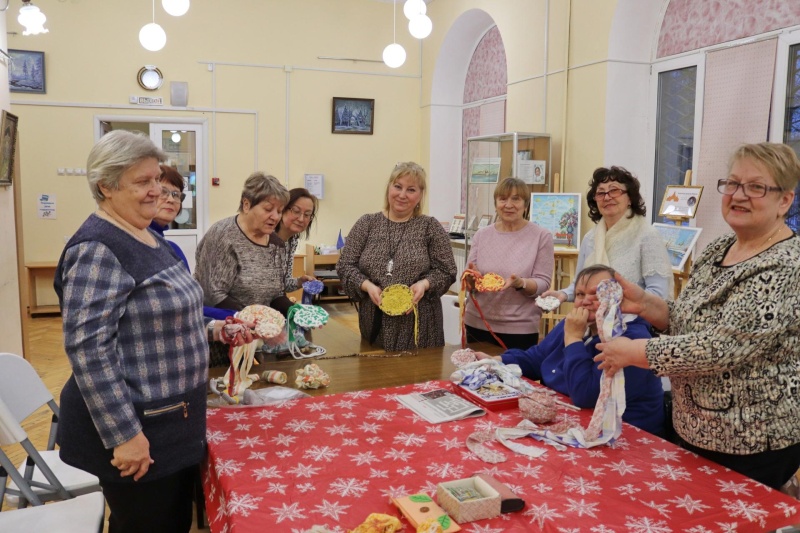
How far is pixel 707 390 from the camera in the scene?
1.75m

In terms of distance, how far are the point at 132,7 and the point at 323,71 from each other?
231cm

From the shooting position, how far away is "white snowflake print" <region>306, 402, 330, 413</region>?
7.09 ft

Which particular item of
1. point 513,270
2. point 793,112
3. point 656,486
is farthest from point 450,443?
point 793,112

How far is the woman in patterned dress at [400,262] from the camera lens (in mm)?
3119

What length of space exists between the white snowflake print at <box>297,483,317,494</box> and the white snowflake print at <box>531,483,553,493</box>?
21.7 inches

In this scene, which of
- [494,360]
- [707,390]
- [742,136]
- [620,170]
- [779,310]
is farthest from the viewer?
[742,136]

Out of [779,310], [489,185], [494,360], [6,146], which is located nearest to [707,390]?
[779,310]

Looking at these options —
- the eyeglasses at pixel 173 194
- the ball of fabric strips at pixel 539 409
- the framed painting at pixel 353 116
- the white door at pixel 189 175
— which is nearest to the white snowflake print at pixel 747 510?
the ball of fabric strips at pixel 539 409

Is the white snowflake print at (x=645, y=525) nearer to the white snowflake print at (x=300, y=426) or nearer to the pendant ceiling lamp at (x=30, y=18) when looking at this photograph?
the white snowflake print at (x=300, y=426)

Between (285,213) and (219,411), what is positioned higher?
(285,213)

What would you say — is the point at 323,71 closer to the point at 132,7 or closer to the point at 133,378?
the point at 132,7

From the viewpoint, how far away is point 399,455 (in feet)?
5.89

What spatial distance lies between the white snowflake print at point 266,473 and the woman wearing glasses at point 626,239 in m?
1.70

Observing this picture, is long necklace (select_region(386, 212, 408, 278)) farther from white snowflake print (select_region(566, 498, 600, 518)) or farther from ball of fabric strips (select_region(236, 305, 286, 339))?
white snowflake print (select_region(566, 498, 600, 518))
